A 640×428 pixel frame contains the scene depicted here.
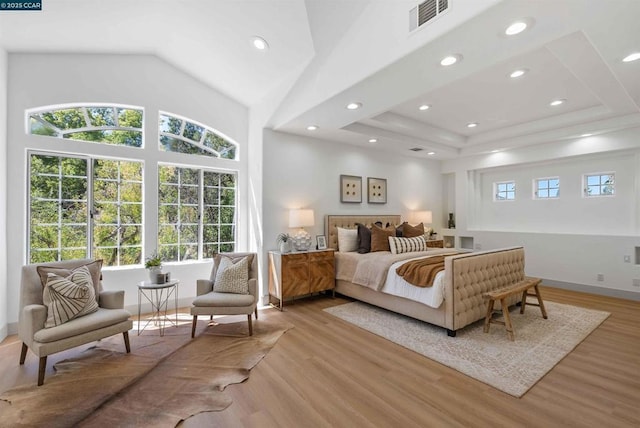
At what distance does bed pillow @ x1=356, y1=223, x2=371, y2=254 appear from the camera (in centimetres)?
485

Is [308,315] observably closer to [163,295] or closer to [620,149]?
[163,295]

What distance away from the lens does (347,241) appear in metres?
5.03

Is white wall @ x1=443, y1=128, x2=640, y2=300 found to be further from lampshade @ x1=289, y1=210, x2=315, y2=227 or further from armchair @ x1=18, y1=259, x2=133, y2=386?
armchair @ x1=18, y1=259, x2=133, y2=386

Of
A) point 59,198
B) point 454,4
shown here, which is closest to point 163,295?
point 59,198

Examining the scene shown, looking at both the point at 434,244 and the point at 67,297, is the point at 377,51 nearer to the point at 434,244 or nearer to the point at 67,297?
the point at 67,297

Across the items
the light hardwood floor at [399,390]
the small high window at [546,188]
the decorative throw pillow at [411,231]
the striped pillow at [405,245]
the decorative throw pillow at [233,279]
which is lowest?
the light hardwood floor at [399,390]

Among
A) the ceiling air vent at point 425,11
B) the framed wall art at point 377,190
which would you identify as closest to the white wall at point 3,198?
the ceiling air vent at point 425,11

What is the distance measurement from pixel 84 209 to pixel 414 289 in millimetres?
4216

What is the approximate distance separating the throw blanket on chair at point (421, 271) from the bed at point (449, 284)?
0.12 m

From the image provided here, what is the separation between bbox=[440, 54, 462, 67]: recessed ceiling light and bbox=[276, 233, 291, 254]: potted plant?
9.79ft

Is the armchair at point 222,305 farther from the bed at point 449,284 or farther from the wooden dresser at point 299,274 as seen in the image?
the bed at point 449,284

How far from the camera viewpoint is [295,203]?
4887mm

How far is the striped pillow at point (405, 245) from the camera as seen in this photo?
185 inches

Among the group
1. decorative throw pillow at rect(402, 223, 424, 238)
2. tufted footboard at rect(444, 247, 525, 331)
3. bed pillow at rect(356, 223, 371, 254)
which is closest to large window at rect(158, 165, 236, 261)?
bed pillow at rect(356, 223, 371, 254)
